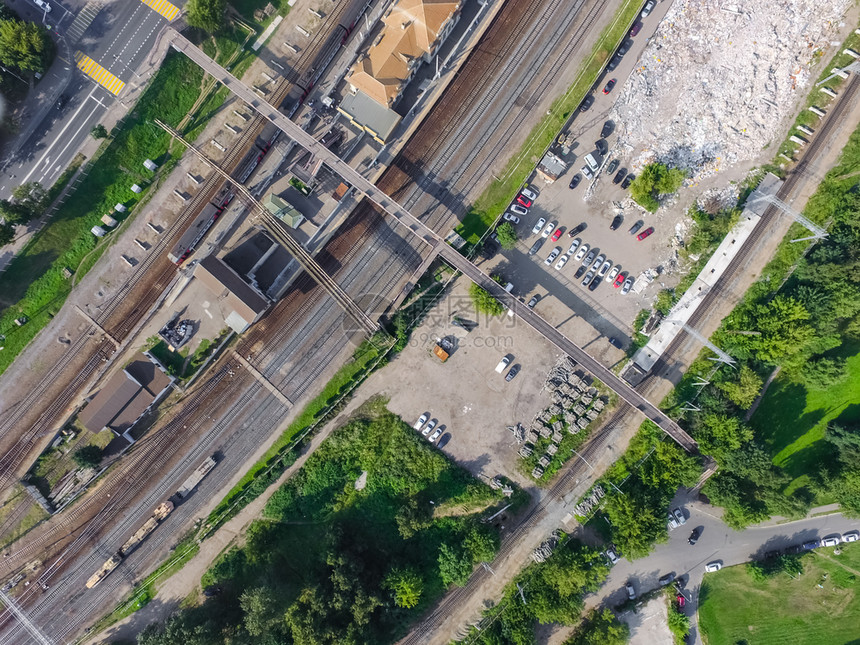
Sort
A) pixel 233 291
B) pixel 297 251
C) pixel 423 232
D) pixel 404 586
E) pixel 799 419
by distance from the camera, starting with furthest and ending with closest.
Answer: pixel 799 419 < pixel 297 251 < pixel 423 232 < pixel 404 586 < pixel 233 291

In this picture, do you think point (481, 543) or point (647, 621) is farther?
point (647, 621)

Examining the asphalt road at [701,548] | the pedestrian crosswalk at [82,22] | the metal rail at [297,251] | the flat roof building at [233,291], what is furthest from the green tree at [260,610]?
the pedestrian crosswalk at [82,22]

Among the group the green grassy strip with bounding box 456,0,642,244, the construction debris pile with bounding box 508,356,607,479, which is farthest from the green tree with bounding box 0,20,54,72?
the construction debris pile with bounding box 508,356,607,479

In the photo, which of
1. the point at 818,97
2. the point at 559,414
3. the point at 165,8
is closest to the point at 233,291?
the point at 165,8

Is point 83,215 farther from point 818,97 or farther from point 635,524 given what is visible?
point 818,97

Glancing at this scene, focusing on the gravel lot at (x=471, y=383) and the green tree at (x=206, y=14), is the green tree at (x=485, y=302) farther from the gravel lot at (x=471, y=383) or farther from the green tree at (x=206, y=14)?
the green tree at (x=206, y=14)

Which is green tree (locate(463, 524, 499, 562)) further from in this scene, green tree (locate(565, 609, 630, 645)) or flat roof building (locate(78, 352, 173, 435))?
flat roof building (locate(78, 352, 173, 435))

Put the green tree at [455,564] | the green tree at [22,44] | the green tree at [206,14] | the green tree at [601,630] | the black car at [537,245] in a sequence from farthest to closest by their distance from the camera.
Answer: the black car at [537,245], the green tree at [455,564], the green tree at [601,630], the green tree at [206,14], the green tree at [22,44]
